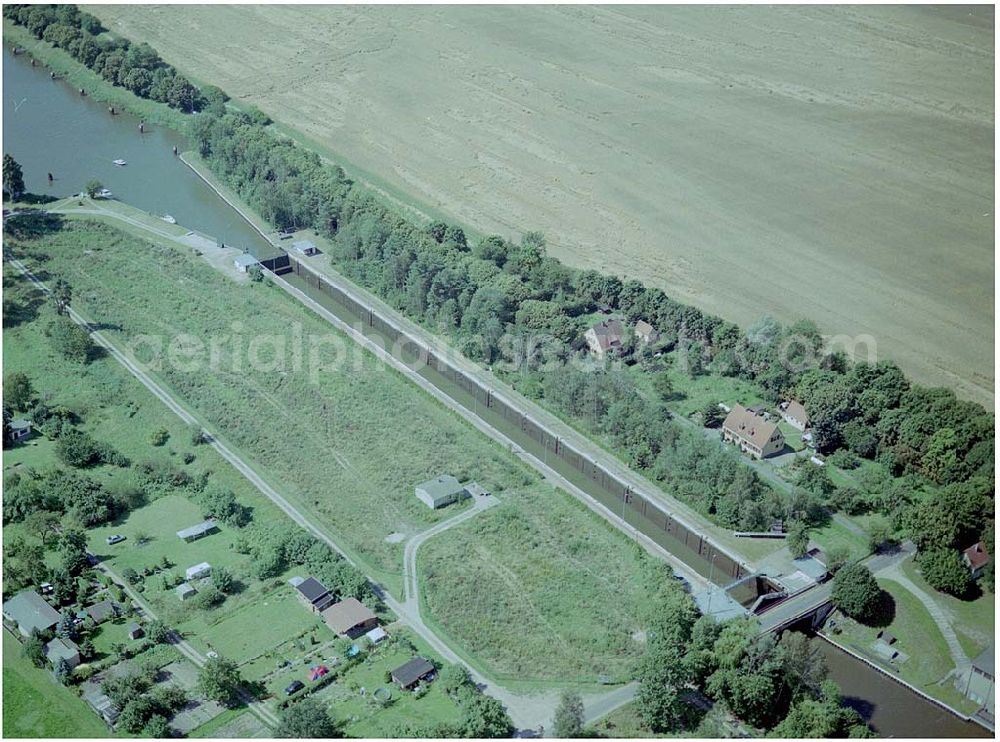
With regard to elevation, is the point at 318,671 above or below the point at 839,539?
below

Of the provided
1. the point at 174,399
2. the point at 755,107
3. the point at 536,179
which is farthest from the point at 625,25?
the point at 174,399

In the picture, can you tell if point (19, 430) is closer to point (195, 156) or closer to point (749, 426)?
point (749, 426)

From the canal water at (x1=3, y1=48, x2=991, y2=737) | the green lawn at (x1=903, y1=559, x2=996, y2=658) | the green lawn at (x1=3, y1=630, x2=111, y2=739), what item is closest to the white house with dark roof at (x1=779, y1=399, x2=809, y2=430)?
the green lawn at (x1=903, y1=559, x2=996, y2=658)

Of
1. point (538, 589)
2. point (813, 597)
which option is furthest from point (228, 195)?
point (813, 597)

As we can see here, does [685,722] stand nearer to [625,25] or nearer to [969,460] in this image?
[969,460]

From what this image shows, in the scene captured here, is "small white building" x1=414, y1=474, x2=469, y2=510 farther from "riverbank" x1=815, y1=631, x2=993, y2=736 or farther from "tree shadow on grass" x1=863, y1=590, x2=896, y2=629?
"tree shadow on grass" x1=863, y1=590, x2=896, y2=629

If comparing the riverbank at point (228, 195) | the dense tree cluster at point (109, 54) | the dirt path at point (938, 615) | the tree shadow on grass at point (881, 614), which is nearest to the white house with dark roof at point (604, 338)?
the dirt path at point (938, 615)

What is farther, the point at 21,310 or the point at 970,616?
the point at 21,310

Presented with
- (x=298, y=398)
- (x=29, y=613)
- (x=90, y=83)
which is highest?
(x=90, y=83)
